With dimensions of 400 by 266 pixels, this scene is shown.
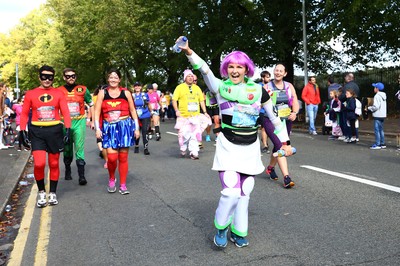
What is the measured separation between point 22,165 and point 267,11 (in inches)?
603

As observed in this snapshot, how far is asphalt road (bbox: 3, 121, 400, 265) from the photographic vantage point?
4.42 m

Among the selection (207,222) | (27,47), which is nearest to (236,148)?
(207,222)

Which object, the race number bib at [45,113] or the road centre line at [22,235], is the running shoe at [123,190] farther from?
the race number bib at [45,113]

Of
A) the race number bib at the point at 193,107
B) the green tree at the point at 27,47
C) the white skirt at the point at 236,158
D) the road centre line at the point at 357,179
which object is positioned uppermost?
the green tree at the point at 27,47

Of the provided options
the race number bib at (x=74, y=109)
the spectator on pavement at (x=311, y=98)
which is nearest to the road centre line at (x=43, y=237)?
the race number bib at (x=74, y=109)

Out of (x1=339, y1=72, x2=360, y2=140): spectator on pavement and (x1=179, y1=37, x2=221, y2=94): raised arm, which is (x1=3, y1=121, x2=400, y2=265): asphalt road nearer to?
(x1=179, y1=37, x2=221, y2=94): raised arm

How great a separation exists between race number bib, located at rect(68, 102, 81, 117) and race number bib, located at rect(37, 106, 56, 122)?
1505mm

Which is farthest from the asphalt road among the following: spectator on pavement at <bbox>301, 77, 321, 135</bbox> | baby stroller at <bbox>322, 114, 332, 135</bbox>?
spectator on pavement at <bbox>301, 77, 321, 135</bbox>

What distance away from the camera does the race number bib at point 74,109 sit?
27.4 feet

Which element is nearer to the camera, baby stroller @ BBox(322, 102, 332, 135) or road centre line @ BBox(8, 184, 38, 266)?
road centre line @ BBox(8, 184, 38, 266)

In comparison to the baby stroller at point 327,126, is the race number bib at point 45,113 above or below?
above

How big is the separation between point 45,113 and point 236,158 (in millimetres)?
3352

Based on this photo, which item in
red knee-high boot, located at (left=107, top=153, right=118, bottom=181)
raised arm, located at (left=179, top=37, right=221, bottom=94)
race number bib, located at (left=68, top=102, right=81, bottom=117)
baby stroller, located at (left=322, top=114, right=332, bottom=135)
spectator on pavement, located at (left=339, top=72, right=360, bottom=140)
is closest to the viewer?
raised arm, located at (left=179, top=37, right=221, bottom=94)

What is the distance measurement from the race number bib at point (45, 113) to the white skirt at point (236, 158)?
10.2 feet
